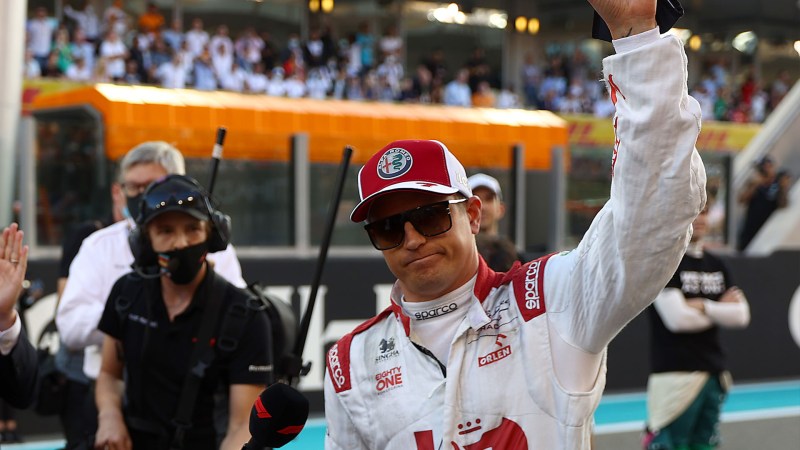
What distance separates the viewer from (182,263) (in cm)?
412

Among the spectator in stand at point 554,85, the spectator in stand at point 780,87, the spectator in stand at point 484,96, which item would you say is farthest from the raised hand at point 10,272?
the spectator in stand at point 780,87

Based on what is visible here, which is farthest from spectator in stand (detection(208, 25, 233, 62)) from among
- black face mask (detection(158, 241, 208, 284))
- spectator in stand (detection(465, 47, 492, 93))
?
black face mask (detection(158, 241, 208, 284))

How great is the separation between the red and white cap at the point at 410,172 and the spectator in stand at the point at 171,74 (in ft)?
58.1

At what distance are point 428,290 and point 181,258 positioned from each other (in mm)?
1680

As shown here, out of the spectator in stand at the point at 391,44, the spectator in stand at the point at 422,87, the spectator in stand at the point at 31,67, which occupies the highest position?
the spectator in stand at the point at 391,44

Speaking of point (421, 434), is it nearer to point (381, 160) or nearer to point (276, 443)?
point (276, 443)

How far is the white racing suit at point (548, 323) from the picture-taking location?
2.11 m

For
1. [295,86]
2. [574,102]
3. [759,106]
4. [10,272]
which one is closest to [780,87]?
[759,106]

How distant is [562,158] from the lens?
12.4 metres

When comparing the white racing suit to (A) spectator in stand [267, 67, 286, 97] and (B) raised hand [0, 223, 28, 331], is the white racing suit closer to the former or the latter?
(B) raised hand [0, 223, 28, 331]

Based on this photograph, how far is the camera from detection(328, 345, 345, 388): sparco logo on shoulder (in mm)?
2781

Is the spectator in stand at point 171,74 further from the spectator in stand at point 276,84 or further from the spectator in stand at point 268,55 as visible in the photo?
the spectator in stand at point 268,55

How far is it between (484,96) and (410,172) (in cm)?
2237

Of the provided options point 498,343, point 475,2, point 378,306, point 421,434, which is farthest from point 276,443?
point 475,2
